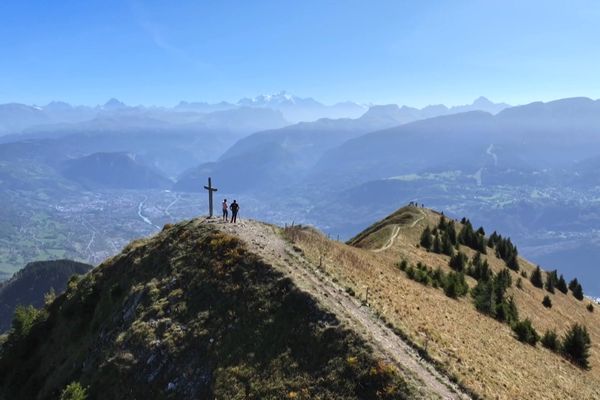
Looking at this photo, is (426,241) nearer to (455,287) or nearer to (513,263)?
(513,263)

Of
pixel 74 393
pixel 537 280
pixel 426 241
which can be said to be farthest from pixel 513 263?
pixel 74 393

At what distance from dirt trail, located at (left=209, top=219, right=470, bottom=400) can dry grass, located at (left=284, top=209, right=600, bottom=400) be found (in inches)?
49.4

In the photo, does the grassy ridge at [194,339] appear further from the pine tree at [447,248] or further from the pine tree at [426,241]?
the pine tree at [447,248]

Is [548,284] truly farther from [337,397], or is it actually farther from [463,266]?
[337,397]

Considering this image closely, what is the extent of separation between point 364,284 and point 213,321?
519 inches

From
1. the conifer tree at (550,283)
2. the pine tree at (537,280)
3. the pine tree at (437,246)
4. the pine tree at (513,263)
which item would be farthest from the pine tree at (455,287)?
the pine tree at (513,263)

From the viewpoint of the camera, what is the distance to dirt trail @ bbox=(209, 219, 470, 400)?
2509 cm

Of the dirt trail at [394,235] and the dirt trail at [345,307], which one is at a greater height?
the dirt trail at [345,307]

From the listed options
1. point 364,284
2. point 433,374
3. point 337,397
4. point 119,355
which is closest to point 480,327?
point 364,284

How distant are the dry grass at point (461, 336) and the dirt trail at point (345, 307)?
1255mm

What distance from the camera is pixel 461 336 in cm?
3500

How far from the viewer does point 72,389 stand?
30.9 metres

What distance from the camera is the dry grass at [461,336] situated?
94.7 feet

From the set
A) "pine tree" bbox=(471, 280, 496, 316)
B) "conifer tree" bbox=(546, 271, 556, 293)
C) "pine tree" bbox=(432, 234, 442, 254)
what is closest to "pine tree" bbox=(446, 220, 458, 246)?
"pine tree" bbox=(432, 234, 442, 254)
